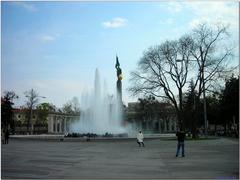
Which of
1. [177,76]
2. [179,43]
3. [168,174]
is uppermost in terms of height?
[179,43]

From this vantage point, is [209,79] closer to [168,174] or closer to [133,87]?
[133,87]

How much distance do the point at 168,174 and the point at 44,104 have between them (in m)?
131

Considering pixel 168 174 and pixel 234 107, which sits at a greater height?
pixel 234 107

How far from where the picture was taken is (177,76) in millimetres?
55094

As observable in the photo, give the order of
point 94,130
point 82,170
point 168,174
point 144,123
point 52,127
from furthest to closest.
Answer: point 52,127 → point 144,123 → point 94,130 → point 82,170 → point 168,174

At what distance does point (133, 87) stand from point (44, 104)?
90114mm

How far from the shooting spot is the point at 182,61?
53.3 metres

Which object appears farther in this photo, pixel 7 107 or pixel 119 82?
pixel 7 107

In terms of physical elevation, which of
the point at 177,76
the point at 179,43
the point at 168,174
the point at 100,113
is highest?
the point at 179,43

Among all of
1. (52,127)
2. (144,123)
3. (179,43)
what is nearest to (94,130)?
(179,43)

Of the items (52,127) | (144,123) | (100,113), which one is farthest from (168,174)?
(52,127)

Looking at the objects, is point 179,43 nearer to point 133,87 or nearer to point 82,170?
point 133,87

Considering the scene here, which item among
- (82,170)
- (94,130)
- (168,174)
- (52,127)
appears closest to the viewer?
(168,174)

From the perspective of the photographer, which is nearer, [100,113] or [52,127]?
[100,113]
